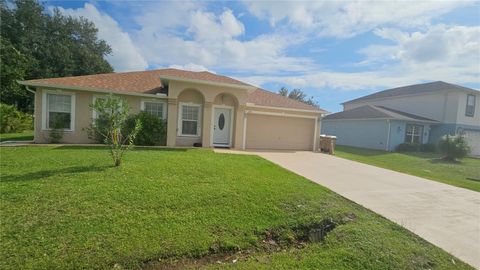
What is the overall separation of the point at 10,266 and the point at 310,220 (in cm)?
441

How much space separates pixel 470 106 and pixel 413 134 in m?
7.02

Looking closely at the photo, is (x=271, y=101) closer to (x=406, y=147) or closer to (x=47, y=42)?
(x=406, y=147)

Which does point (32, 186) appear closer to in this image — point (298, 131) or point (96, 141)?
point (96, 141)

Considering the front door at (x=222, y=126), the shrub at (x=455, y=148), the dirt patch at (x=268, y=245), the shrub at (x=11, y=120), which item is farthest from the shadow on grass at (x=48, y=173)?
the shrub at (x=455, y=148)

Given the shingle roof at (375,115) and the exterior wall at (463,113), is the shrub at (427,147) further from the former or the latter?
the exterior wall at (463,113)

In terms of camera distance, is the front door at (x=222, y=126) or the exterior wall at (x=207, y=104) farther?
the front door at (x=222, y=126)

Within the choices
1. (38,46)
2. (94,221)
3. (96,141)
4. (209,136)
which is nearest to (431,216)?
(94,221)

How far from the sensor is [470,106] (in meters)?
26.3

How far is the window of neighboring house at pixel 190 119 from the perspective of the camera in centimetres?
1470

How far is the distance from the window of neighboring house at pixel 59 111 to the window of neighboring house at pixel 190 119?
5.30m

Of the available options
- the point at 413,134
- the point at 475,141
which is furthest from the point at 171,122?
the point at 475,141

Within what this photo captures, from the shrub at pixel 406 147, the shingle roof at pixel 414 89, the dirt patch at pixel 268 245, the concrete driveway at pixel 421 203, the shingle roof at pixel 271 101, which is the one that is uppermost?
the shingle roof at pixel 414 89

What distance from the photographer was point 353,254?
391 cm

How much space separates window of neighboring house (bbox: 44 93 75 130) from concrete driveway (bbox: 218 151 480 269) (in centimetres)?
1162
